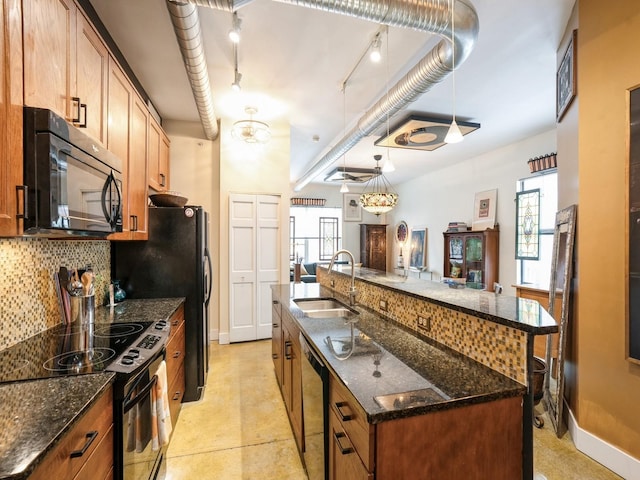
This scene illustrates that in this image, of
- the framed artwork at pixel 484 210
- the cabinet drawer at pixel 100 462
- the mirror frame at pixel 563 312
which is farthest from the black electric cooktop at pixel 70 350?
the framed artwork at pixel 484 210

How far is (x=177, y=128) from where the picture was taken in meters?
4.33

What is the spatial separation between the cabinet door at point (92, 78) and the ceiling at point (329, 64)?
0.54 m

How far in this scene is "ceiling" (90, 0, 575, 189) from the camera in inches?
91.0

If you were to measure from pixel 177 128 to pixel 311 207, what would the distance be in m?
5.08

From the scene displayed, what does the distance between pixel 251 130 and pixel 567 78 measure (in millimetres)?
3066

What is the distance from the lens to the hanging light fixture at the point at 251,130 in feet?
12.0

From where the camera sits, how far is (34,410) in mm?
1032

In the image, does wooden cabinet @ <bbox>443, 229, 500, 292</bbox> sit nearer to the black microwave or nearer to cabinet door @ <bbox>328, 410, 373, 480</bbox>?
cabinet door @ <bbox>328, 410, 373, 480</bbox>

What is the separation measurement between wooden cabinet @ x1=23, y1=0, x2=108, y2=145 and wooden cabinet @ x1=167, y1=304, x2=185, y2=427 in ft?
4.73

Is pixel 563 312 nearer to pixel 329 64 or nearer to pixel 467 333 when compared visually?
pixel 467 333

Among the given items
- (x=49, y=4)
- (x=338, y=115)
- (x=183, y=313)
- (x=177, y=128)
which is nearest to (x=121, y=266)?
(x=183, y=313)

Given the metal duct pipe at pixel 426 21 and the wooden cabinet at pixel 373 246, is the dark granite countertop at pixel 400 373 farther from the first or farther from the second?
the wooden cabinet at pixel 373 246

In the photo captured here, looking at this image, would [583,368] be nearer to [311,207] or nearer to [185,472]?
[185,472]


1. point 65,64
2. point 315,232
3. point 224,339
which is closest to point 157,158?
point 65,64
